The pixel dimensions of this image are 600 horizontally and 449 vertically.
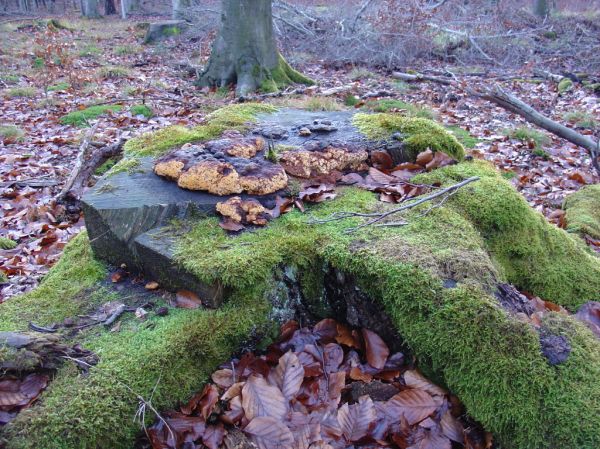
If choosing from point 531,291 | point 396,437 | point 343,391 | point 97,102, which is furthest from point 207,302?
point 97,102

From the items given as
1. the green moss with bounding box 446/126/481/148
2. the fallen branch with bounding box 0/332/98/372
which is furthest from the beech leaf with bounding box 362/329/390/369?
the green moss with bounding box 446/126/481/148

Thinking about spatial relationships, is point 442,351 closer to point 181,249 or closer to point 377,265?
point 377,265

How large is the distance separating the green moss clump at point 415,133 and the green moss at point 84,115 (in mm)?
5489

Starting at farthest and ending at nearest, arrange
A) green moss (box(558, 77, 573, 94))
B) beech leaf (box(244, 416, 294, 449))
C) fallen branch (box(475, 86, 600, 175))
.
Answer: green moss (box(558, 77, 573, 94))
fallen branch (box(475, 86, 600, 175))
beech leaf (box(244, 416, 294, 449))

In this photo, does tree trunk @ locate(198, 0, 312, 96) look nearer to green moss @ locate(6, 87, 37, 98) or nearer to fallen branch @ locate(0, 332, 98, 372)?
green moss @ locate(6, 87, 37, 98)

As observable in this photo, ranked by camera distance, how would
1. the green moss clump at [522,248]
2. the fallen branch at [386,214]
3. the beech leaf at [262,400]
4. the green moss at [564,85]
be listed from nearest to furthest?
the beech leaf at [262,400] → the fallen branch at [386,214] → the green moss clump at [522,248] → the green moss at [564,85]

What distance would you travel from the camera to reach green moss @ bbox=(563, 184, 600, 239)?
4.05m

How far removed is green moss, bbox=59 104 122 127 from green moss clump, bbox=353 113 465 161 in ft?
18.0

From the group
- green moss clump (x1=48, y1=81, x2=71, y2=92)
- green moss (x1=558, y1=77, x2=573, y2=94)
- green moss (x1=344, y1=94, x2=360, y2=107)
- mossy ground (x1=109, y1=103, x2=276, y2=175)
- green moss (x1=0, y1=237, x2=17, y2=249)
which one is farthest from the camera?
green moss clump (x1=48, y1=81, x2=71, y2=92)

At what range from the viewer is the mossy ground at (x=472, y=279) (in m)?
1.91

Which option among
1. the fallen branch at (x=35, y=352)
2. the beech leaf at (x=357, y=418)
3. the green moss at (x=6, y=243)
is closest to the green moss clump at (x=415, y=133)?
the beech leaf at (x=357, y=418)

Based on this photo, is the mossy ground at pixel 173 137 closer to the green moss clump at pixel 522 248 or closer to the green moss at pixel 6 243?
the green moss at pixel 6 243

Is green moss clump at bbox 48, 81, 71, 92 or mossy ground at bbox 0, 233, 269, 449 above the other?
mossy ground at bbox 0, 233, 269, 449

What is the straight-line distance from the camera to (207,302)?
240cm
